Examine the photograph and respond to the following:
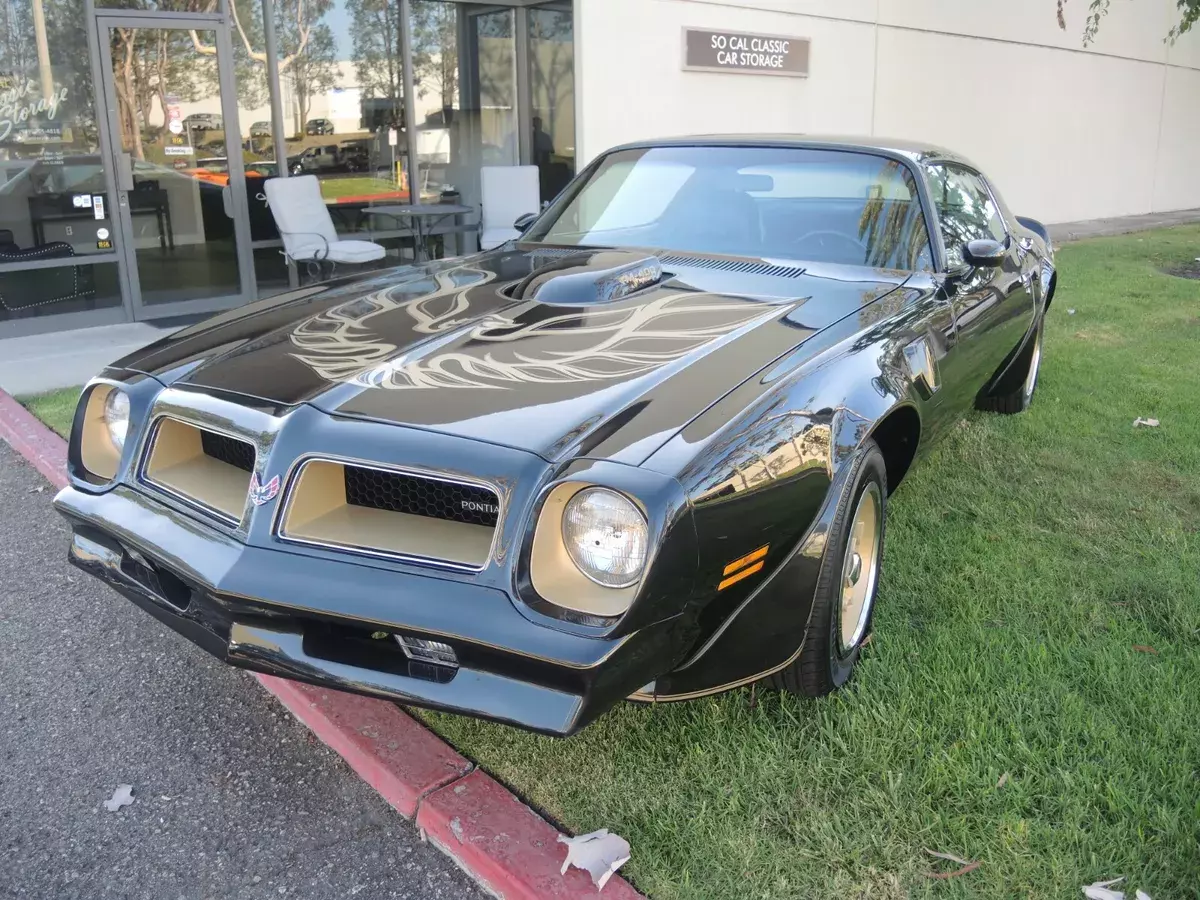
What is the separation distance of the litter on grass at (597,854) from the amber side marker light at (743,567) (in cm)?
61

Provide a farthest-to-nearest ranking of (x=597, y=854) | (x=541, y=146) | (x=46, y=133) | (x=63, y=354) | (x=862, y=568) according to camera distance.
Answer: (x=541, y=146) < (x=46, y=133) < (x=63, y=354) < (x=862, y=568) < (x=597, y=854)

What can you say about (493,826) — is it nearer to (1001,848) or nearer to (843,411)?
(1001,848)

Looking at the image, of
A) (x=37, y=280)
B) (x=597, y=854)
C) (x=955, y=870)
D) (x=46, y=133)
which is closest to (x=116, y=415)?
(x=597, y=854)

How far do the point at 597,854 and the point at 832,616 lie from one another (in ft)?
2.71

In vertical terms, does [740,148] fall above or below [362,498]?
above

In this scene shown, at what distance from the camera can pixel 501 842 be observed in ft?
7.48

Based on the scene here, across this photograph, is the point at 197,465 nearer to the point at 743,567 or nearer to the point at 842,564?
the point at 743,567

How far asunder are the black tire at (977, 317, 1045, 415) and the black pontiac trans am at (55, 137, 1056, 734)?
1.63m

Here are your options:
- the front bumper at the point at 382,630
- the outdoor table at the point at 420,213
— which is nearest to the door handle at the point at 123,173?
the outdoor table at the point at 420,213

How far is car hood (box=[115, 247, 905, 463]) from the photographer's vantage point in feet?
7.56

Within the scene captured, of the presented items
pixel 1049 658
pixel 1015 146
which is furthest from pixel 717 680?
pixel 1015 146

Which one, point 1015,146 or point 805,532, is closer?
point 805,532

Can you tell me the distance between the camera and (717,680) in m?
2.33

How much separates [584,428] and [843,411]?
776 millimetres
